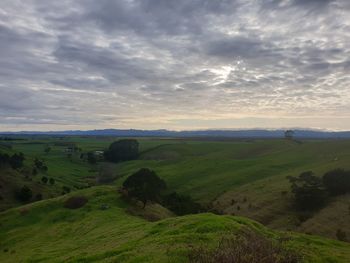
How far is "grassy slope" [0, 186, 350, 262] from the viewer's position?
24250mm

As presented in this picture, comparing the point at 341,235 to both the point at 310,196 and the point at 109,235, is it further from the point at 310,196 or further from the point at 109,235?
the point at 109,235

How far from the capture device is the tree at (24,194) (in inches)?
3472

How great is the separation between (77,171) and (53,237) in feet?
341

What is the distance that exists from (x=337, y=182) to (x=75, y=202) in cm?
4127

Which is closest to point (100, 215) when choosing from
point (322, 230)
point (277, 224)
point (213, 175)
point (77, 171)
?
point (277, 224)

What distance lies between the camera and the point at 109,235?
122ft

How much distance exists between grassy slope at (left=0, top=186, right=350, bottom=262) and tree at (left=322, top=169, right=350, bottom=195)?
2402cm

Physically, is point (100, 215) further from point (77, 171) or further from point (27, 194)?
point (77, 171)

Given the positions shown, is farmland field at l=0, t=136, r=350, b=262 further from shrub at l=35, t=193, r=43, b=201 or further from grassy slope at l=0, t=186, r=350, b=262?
shrub at l=35, t=193, r=43, b=201

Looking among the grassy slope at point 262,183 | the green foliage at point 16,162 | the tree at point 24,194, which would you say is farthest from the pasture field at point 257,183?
the green foliage at point 16,162

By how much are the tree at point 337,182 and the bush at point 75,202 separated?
1524 inches

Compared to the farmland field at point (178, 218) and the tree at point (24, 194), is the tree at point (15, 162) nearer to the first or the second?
the farmland field at point (178, 218)

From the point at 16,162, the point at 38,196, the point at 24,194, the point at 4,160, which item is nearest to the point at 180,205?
the point at 38,196

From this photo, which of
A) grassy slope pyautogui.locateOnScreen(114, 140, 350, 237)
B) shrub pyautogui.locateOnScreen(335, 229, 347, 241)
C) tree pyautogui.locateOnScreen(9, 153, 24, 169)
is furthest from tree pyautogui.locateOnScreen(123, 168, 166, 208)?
tree pyautogui.locateOnScreen(9, 153, 24, 169)
